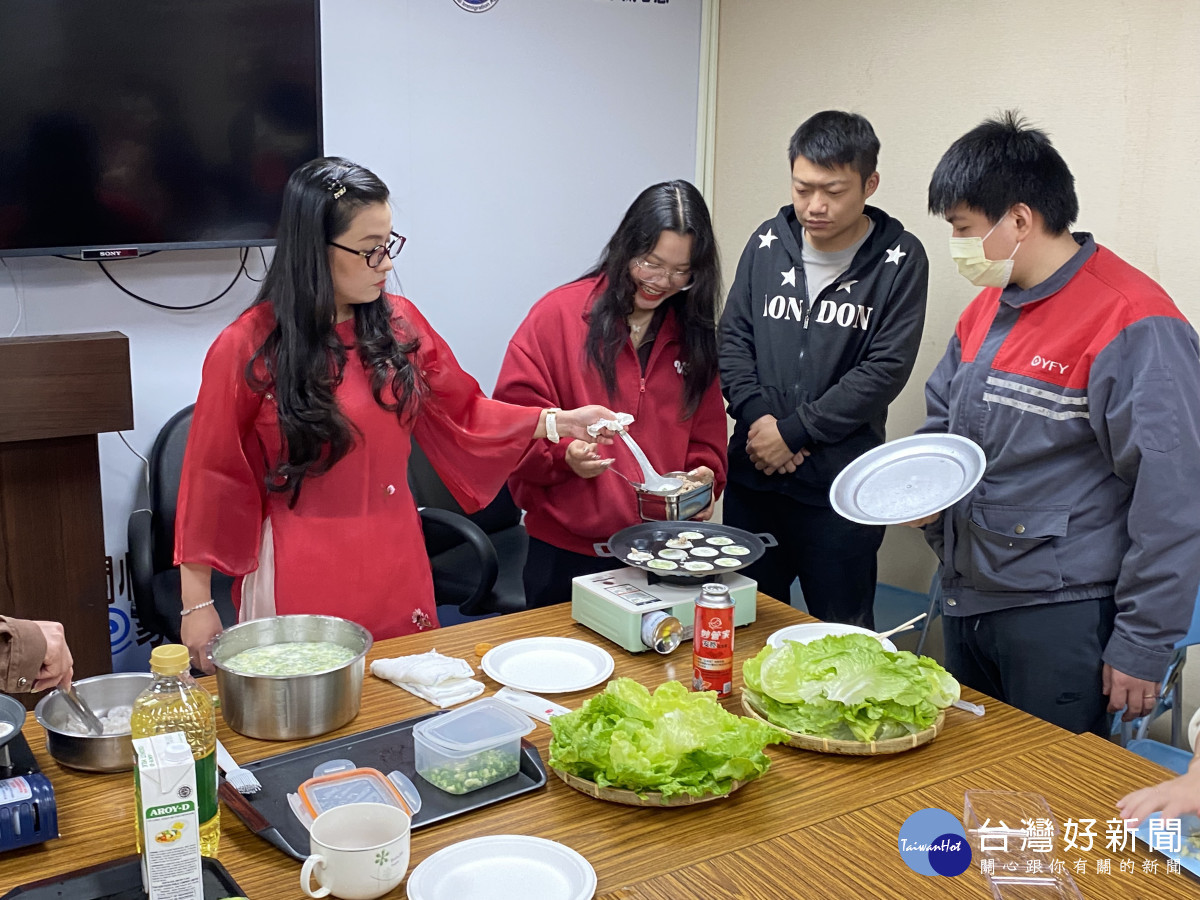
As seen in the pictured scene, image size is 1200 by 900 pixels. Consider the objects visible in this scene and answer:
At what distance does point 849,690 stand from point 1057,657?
2.35ft

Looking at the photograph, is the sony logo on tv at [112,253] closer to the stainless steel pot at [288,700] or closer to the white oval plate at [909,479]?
the stainless steel pot at [288,700]

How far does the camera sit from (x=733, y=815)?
4.77 ft

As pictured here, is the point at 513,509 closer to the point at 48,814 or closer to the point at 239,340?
the point at 239,340

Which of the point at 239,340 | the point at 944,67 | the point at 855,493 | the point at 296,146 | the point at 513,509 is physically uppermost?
the point at 944,67

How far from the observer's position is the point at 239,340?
6.75 ft

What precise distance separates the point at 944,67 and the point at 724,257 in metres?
1.20

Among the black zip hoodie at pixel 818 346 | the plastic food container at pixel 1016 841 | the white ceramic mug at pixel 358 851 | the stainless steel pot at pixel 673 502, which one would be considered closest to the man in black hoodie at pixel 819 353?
the black zip hoodie at pixel 818 346

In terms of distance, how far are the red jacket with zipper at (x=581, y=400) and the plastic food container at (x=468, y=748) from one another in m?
0.99

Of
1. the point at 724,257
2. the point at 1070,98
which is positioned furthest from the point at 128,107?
the point at 1070,98

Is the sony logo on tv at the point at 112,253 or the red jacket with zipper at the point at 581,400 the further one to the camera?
the sony logo on tv at the point at 112,253

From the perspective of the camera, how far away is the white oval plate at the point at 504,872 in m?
1.27

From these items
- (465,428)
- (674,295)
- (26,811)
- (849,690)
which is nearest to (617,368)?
(674,295)

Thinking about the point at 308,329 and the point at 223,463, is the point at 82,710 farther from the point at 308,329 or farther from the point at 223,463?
the point at 308,329

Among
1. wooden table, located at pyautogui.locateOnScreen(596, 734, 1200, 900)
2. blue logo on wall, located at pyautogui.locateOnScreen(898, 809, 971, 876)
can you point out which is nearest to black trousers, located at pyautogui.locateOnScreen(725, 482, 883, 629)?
wooden table, located at pyautogui.locateOnScreen(596, 734, 1200, 900)
